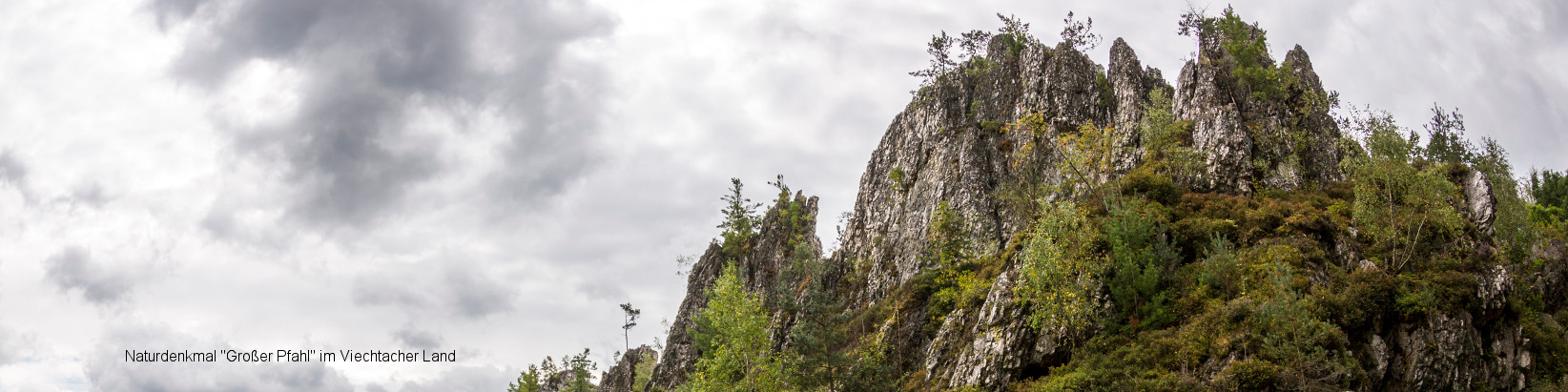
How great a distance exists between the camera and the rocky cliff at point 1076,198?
2648cm

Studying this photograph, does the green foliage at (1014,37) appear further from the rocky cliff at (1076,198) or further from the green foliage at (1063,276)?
the green foliage at (1063,276)

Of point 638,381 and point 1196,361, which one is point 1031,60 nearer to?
point 1196,361

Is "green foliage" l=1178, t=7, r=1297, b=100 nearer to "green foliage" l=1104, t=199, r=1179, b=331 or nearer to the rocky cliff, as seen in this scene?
the rocky cliff

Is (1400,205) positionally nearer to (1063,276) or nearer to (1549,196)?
(1063,276)

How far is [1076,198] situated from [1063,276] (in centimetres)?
1185

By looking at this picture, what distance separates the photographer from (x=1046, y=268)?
3105 cm

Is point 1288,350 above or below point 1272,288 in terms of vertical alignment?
below

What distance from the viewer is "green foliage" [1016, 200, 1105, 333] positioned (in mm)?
30438

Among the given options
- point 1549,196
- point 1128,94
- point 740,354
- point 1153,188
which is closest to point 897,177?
point 1128,94

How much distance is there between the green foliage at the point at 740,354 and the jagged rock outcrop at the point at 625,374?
104ft

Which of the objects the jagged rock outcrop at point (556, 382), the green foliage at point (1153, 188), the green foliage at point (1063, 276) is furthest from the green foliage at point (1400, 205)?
the jagged rock outcrop at point (556, 382)

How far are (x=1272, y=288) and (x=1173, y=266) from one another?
3.84 m

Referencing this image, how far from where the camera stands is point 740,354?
41500 mm

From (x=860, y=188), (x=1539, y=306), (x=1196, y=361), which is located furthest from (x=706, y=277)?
(x=1539, y=306)
